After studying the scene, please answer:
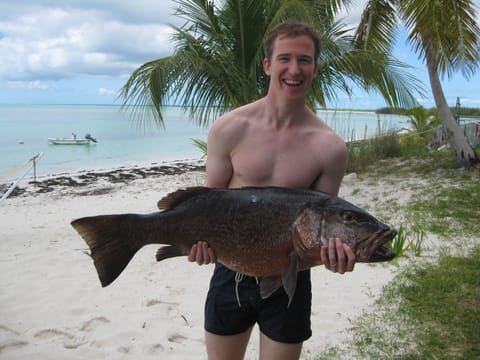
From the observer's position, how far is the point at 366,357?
12.5ft

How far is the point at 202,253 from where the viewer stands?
2186mm

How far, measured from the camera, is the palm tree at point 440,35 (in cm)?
948

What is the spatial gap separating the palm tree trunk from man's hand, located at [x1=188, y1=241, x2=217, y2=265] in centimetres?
1065

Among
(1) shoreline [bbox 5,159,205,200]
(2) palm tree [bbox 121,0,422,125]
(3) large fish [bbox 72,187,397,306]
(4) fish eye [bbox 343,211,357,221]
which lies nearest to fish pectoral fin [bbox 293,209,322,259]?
(3) large fish [bbox 72,187,397,306]

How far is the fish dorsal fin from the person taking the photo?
2.20 metres

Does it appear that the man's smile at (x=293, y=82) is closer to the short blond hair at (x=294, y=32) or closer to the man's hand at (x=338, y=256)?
the short blond hair at (x=294, y=32)

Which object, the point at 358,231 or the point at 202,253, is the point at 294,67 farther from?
the point at 202,253

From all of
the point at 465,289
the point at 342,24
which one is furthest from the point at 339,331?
the point at 342,24

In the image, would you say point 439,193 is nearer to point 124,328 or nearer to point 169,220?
point 124,328

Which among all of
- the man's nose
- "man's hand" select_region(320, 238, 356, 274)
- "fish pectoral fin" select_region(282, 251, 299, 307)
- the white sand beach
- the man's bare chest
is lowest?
the white sand beach

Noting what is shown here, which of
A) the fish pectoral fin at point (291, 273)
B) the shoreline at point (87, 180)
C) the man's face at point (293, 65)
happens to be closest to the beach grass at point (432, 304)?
the fish pectoral fin at point (291, 273)

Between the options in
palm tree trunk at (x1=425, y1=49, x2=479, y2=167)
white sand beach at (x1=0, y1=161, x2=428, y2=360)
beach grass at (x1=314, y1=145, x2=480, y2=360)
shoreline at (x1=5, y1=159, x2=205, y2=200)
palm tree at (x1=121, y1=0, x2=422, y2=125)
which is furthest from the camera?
shoreline at (x1=5, y1=159, x2=205, y2=200)

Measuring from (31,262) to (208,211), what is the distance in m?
5.77

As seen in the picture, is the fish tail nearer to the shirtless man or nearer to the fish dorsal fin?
the fish dorsal fin
